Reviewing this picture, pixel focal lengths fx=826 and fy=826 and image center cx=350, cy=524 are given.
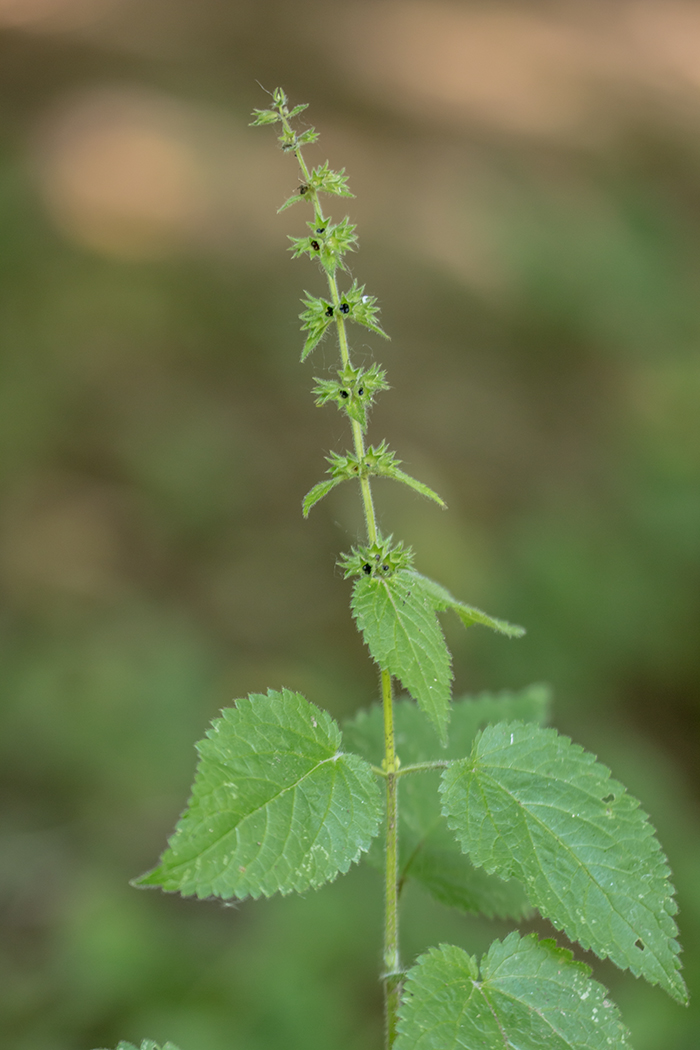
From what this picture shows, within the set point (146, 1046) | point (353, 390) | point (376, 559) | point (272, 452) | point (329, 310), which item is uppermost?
point (272, 452)

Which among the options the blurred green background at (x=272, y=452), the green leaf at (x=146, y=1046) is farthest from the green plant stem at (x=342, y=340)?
the blurred green background at (x=272, y=452)

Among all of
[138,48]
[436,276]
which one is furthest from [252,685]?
[138,48]

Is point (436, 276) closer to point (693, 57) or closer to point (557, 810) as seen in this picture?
point (557, 810)

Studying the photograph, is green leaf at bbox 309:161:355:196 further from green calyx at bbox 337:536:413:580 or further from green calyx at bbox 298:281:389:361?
green calyx at bbox 337:536:413:580

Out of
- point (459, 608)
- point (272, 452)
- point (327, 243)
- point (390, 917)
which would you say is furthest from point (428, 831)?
point (272, 452)

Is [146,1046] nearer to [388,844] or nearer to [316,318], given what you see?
[388,844]
